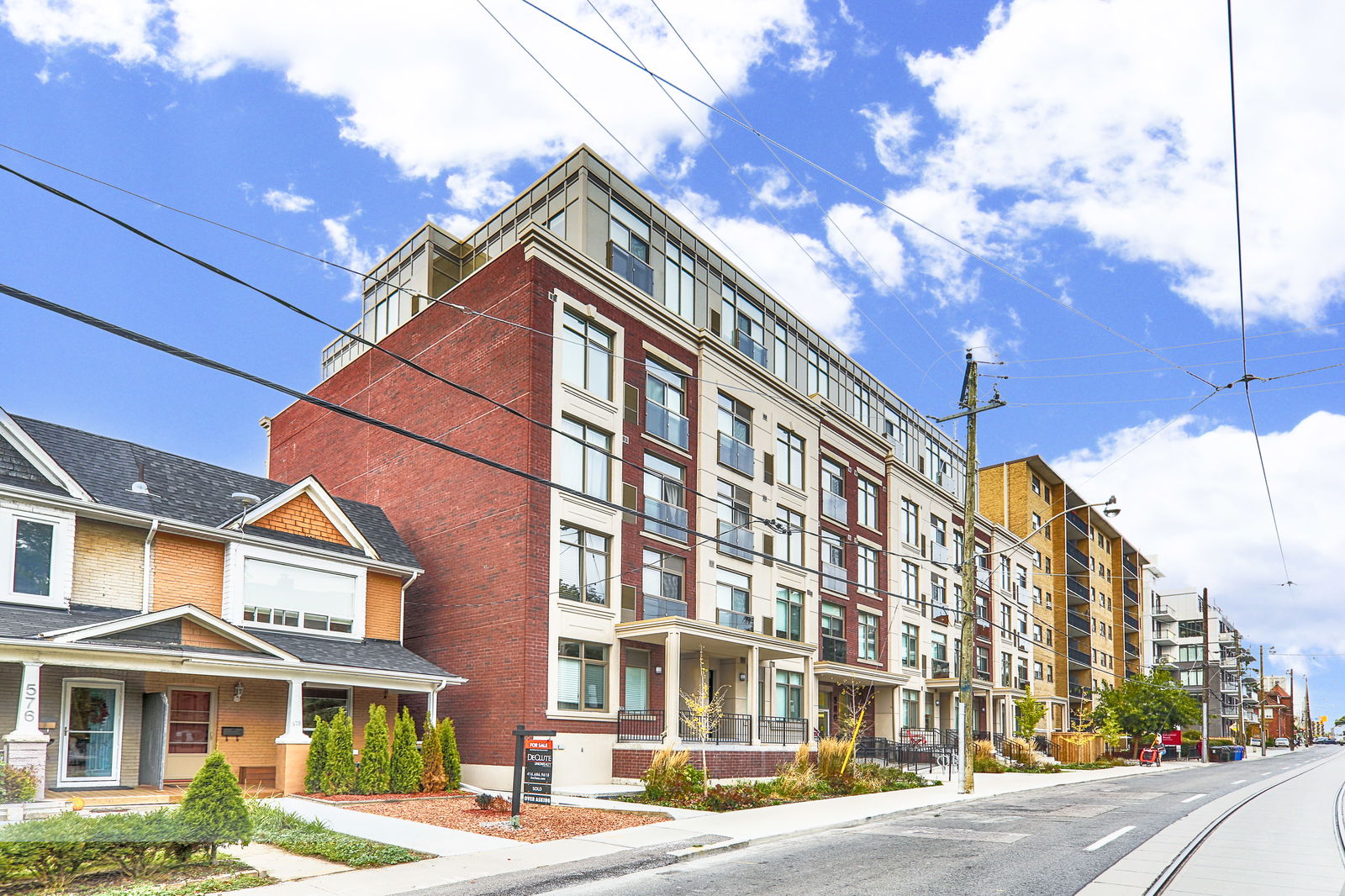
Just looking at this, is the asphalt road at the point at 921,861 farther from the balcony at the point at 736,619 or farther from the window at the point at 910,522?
the window at the point at 910,522

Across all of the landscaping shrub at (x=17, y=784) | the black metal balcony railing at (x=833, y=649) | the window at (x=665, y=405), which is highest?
the window at (x=665, y=405)

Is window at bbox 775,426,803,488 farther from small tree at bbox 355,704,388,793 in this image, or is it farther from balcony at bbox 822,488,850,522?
small tree at bbox 355,704,388,793

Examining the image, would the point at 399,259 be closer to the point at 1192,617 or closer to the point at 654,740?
the point at 654,740

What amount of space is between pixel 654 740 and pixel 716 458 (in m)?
9.60

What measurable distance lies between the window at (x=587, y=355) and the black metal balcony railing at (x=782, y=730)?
1089 centimetres

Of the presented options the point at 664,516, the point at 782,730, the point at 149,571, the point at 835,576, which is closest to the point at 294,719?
the point at 149,571

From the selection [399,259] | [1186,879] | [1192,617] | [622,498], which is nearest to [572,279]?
[622,498]

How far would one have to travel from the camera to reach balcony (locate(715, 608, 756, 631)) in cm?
3306

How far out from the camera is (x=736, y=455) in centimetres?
3450

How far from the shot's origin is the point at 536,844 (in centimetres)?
1546

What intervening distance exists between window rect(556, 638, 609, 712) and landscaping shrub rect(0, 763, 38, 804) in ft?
38.8

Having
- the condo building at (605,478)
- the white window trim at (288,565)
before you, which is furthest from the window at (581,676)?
the white window trim at (288,565)

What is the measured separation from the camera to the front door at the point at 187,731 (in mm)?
22266

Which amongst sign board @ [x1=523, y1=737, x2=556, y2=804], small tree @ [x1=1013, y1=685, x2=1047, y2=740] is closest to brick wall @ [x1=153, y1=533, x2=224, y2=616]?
sign board @ [x1=523, y1=737, x2=556, y2=804]
